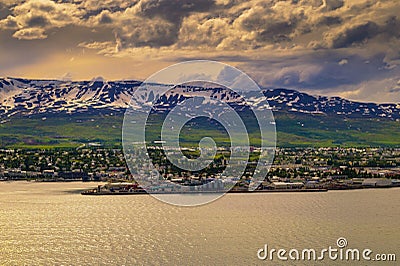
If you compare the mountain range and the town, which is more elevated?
the mountain range

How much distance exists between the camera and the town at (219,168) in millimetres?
35719

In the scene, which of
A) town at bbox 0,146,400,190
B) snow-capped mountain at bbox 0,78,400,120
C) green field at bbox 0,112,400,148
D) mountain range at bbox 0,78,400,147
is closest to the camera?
town at bbox 0,146,400,190

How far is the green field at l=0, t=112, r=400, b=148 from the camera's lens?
67875 mm

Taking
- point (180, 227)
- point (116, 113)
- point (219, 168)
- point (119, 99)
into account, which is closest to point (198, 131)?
point (116, 113)

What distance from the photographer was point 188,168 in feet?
137

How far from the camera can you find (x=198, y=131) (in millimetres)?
77750

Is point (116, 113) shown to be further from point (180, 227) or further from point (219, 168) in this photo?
point (180, 227)

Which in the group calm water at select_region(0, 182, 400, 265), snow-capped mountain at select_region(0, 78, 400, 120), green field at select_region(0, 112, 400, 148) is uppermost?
snow-capped mountain at select_region(0, 78, 400, 120)

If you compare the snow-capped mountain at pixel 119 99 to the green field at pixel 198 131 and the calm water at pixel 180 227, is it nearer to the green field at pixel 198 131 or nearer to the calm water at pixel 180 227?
the green field at pixel 198 131

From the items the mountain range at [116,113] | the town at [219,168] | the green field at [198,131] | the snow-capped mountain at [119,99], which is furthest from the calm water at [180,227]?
the snow-capped mountain at [119,99]

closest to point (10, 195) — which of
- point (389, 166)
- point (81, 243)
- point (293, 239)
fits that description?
point (81, 243)

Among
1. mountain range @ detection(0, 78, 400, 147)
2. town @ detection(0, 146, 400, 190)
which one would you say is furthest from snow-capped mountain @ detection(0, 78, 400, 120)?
town @ detection(0, 146, 400, 190)

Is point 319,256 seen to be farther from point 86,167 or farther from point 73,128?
point 73,128

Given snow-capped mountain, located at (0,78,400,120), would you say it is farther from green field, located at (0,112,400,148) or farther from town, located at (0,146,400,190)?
town, located at (0,146,400,190)
